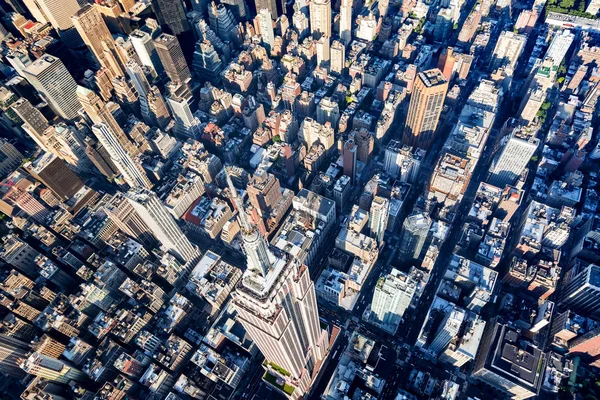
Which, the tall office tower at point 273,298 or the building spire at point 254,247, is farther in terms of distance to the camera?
the tall office tower at point 273,298

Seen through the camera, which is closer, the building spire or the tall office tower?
the building spire

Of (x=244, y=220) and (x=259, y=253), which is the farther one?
(x=259, y=253)

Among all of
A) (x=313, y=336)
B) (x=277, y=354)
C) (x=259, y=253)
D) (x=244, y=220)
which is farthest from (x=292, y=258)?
(x=313, y=336)

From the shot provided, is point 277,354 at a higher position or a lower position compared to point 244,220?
lower

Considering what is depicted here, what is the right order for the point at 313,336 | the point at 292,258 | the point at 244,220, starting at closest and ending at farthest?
the point at 244,220
the point at 292,258
the point at 313,336

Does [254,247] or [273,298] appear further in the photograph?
[273,298]

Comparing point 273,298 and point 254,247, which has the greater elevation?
point 254,247

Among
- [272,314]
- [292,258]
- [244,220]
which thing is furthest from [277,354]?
[244,220]

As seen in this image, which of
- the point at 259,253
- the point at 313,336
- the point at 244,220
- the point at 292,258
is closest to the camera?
the point at 244,220

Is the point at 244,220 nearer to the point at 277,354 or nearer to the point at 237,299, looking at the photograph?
the point at 237,299

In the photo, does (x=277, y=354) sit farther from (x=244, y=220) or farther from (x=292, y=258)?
(x=244, y=220)
